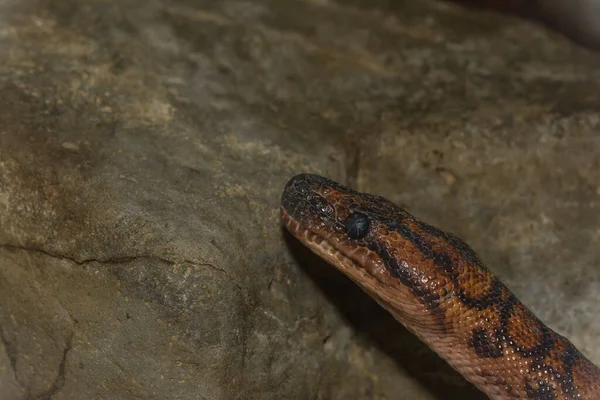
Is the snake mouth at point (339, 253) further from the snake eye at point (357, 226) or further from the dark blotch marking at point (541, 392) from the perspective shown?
the dark blotch marking at point (541, 392)

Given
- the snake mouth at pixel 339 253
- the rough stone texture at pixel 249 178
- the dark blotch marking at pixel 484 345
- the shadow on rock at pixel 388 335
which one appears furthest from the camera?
the shadow on rock at pixel 388 335

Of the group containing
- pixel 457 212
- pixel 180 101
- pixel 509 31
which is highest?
pixel 509 31

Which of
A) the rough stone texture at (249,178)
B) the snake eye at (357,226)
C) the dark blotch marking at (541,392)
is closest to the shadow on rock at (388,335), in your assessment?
the rough stone texture at (249,178)

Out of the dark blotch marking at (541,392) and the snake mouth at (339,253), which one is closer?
the dark blotch marking at (541,392)

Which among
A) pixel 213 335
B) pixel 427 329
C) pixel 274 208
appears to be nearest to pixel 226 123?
pixel 274 208

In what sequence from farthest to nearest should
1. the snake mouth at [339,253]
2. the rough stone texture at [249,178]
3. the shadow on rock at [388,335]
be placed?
1. the shadow on rock at [388,335]
2. the snake mouth at [339,253]
3. the rough stone texture at [249,178]

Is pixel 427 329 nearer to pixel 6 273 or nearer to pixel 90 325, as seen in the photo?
pixel 90 325

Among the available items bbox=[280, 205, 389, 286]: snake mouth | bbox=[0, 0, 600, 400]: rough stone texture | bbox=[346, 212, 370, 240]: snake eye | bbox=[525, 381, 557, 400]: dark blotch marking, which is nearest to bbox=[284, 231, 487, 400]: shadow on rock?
bbox=[0, 0, 600, 400]: rough stone texture
